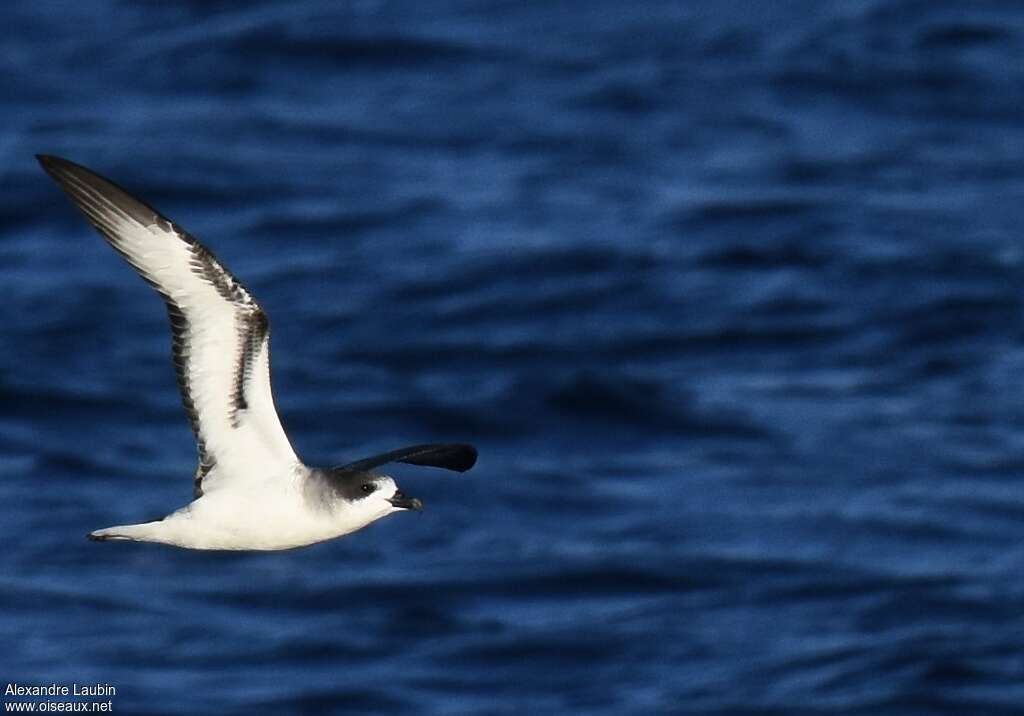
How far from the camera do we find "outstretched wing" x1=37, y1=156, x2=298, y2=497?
10.8 m

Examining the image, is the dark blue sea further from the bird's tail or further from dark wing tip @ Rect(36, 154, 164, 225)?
dark wing tip @ Rect(36, 154, 164, 225)

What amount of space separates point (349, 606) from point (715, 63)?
834 inches

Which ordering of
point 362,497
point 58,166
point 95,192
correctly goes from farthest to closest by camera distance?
point 362,497
point 95,192
point 58,166

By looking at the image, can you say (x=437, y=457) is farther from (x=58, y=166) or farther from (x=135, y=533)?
(x=58, y=166)

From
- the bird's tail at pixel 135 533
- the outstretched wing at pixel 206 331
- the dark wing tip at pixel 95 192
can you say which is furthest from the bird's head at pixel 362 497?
the dark wing tip at pixel 95 192

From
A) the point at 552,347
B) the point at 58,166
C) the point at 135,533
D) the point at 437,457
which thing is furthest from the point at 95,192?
the point at 552,347

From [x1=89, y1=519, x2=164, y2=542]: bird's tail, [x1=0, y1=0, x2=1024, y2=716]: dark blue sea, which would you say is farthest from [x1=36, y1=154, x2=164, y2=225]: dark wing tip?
[x1=0, y1=0, x2=1024, y2=716]: dark blue sea

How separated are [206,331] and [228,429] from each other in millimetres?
592

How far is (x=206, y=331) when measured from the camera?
436 inches

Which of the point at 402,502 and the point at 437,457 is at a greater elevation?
the point at 437,457

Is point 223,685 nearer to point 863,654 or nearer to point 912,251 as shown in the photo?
point 863,654

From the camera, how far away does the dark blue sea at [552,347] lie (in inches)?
1177

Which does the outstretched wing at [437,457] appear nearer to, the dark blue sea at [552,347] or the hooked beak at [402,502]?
the hooked beak at [402,502]

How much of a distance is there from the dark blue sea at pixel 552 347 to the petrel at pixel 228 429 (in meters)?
17.2
